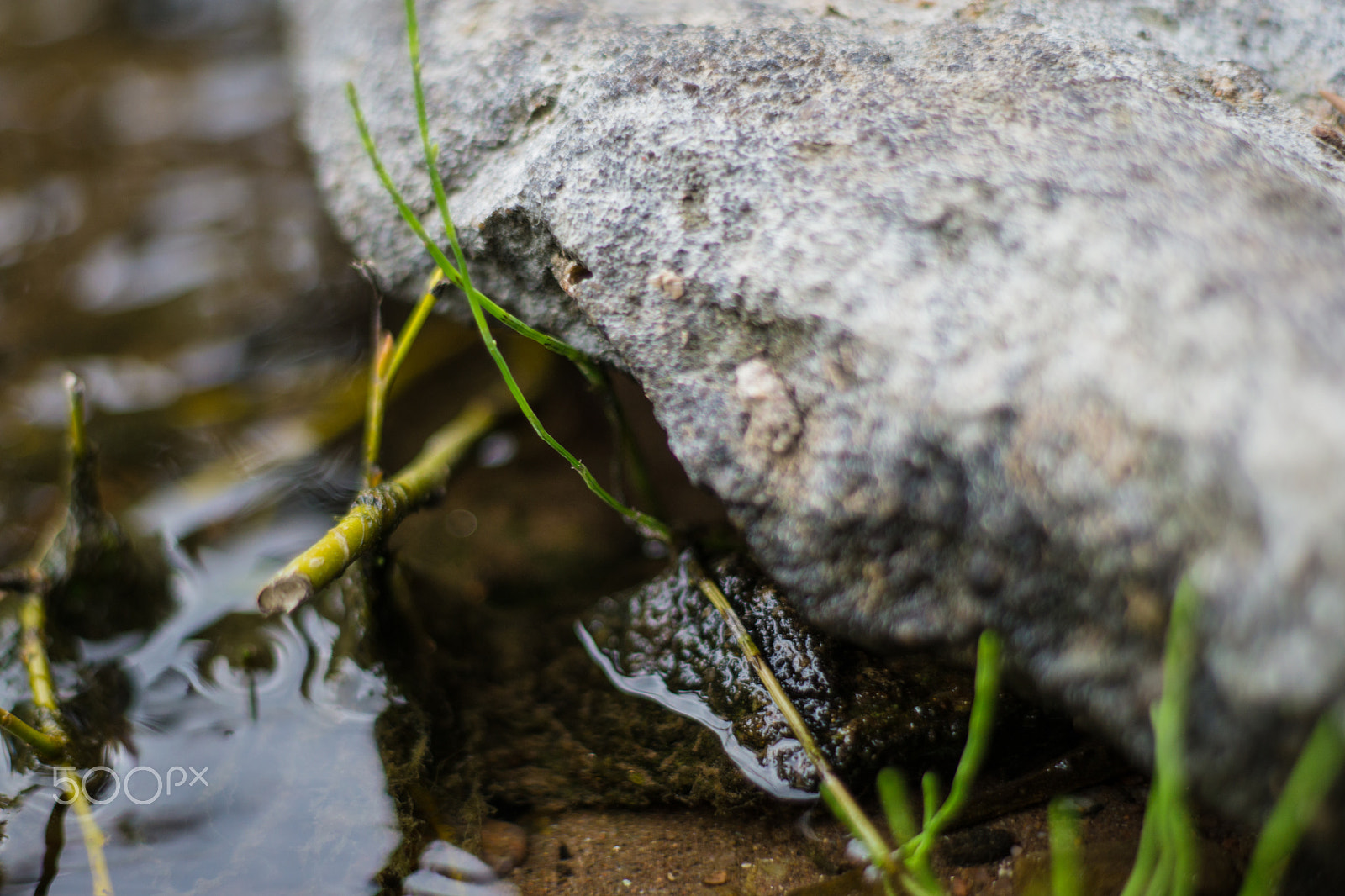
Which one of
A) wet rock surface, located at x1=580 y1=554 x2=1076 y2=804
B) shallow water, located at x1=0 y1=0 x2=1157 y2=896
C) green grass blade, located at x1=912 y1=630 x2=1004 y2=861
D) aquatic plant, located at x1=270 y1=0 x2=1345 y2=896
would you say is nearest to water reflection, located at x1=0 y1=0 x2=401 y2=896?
shallow water, located at x1=0 y1=0 x2=1157 y2=896

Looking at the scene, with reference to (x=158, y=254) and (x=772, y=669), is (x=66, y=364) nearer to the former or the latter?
(x=158, y=254)

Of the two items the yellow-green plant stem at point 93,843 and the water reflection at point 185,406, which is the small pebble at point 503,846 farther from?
the yellow-green plant stem at point 93,843

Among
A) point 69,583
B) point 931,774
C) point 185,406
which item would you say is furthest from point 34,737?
point 931,774

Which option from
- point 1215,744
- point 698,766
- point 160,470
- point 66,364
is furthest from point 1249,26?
point 66,364

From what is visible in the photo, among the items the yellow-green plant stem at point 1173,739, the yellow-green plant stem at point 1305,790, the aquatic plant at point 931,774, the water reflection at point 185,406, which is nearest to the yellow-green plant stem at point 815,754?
the aquatic plant at point 931,774

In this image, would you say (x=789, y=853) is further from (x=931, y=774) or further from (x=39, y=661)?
(x=39, y=661)

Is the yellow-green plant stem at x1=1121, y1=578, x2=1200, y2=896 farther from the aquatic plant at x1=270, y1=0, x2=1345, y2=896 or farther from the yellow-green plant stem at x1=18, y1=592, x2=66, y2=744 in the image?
the yellow-green plant stem at x1=18, y1=592, x2=66, y2=744
